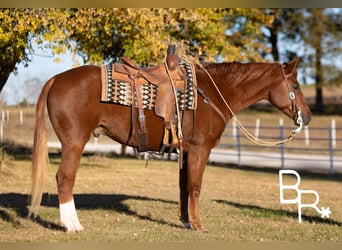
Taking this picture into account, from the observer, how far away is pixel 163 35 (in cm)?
1427

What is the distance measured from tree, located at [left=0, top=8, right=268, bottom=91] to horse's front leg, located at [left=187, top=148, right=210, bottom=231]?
601 cm

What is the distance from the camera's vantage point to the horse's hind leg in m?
6.36

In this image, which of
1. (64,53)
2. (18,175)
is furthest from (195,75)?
(18,175)

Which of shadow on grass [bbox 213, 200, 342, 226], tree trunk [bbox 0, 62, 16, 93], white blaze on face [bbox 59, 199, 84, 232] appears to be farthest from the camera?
tree trunk [bbox 0, 62, 16, 93]

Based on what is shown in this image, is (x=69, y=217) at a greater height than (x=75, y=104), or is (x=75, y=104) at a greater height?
(x=75, y=104)

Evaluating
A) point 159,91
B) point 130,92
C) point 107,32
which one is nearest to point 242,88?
point 159,91

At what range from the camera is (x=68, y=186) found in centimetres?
639

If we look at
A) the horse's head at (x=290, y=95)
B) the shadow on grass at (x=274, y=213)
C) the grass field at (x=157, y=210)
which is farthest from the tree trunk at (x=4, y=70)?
the horse's head at (x=290, y=95)

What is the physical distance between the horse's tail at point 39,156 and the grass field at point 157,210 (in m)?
0.41

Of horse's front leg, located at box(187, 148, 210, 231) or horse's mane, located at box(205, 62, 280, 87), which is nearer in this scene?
horse's front leg, located at box(187, 148, 210, 231)

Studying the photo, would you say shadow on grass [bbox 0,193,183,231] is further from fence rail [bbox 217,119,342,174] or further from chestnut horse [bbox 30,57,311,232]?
fence rail [bbox 217,119,342,174]

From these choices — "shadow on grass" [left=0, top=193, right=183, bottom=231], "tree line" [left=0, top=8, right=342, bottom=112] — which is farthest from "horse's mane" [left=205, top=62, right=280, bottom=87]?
"tree line" [left=0, top=8, right=342, bottom=112]

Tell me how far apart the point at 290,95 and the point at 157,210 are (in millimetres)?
2680

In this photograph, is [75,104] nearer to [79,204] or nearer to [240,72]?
[240,72]
